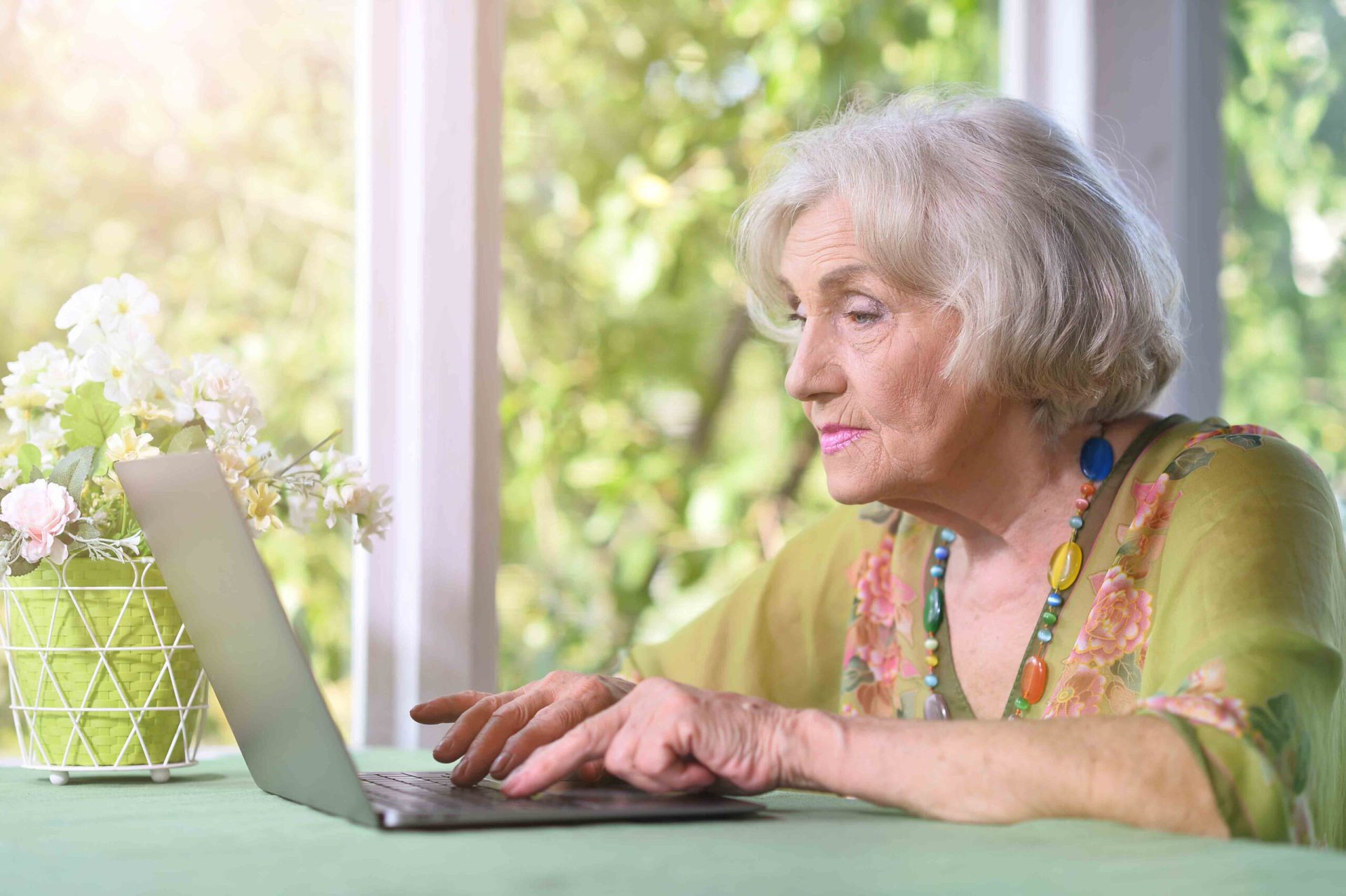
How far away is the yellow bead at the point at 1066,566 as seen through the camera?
1.38 m

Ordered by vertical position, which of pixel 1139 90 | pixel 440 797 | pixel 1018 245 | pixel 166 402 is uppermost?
pixel 1139 90

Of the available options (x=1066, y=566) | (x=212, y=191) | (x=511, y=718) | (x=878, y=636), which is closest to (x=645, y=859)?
(x=511, y=718)

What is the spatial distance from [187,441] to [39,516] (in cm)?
14

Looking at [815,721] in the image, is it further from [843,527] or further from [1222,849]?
[843,527]

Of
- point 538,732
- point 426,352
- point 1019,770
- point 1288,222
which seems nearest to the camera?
point 1019,770

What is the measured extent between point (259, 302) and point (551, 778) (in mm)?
1109

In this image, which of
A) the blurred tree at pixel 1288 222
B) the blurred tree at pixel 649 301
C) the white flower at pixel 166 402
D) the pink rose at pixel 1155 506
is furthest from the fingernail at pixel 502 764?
the blurred tree at pixel 1288 222

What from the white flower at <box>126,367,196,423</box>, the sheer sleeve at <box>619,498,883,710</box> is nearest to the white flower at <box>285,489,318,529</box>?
the white flower at <box>126,367,196,423</box>

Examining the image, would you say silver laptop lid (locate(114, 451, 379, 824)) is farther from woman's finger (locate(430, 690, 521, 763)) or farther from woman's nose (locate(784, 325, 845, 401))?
woman's nose (locate(784, 325, 845, 401))

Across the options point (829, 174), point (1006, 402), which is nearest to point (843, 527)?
point (1006, 402)

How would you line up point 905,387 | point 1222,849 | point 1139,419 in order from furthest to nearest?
point 1139,419
point 905,387
point 1222,849

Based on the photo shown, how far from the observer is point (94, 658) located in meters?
1.21

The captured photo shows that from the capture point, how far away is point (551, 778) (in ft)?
3.13

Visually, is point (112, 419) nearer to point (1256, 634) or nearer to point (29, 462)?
point (29, 462)
